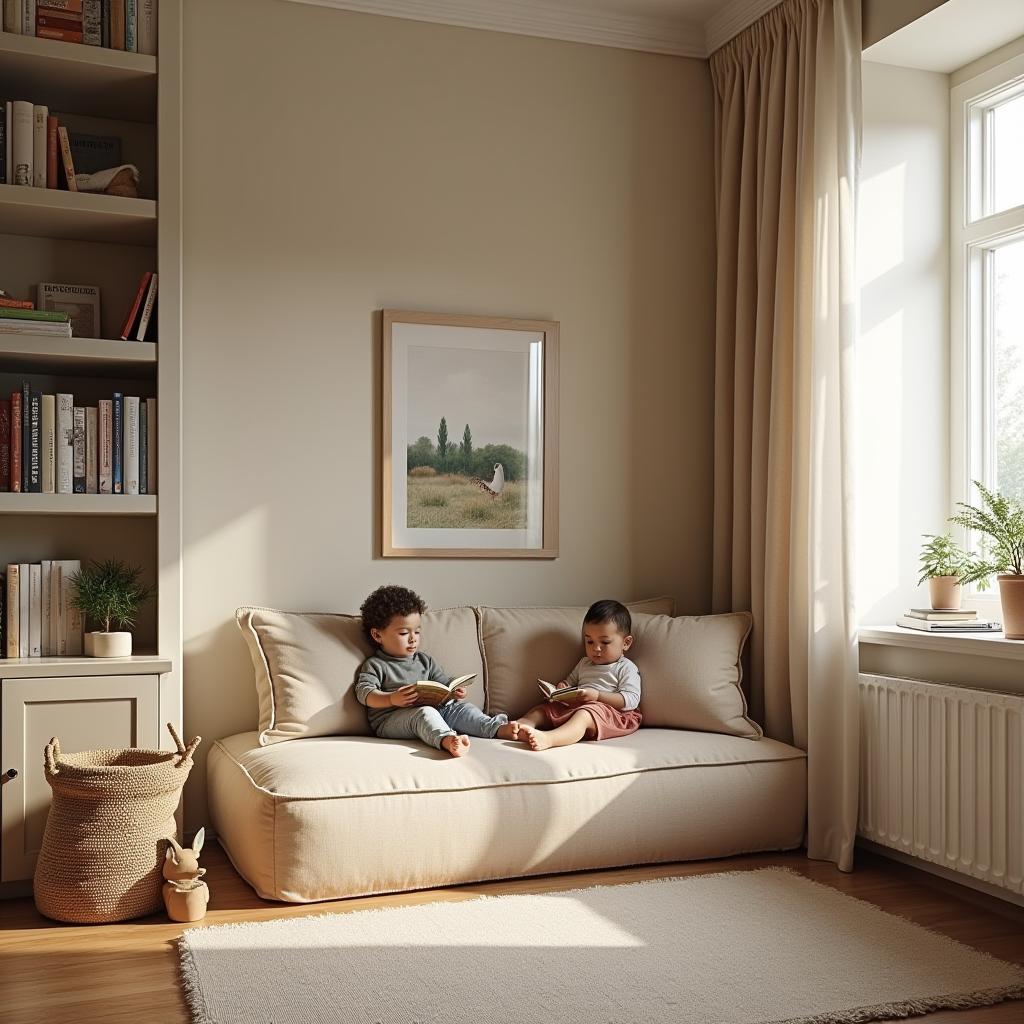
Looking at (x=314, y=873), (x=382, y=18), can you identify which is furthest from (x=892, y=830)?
(x=382, y=18)

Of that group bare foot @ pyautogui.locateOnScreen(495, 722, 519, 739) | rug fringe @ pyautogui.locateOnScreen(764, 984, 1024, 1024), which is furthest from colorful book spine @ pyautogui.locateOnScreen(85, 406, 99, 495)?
rug fringe @ pyautogui.locateOnScreen(764, 984, 1024, 1024)

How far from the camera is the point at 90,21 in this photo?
3188mm

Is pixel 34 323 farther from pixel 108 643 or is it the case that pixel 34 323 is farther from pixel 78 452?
pixel 108 643

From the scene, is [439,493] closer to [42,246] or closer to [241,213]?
[241,213]

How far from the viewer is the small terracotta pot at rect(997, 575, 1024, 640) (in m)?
2.96

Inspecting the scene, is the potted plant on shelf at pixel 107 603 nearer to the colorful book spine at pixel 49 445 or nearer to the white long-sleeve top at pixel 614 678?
the colorful book spine at pixel 49 445

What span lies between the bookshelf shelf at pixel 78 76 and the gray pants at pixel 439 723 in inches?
77.1

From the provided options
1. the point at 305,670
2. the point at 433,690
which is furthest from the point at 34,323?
the point at 433,690

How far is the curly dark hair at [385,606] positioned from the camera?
11.3 feet

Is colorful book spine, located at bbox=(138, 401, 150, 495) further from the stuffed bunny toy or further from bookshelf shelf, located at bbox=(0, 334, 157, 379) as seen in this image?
the stuffed bunny toy

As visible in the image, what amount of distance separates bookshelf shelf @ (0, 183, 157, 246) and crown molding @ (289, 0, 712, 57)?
38.8 inches

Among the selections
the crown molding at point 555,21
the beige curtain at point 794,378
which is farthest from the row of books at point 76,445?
the beige curtain at point 794,378

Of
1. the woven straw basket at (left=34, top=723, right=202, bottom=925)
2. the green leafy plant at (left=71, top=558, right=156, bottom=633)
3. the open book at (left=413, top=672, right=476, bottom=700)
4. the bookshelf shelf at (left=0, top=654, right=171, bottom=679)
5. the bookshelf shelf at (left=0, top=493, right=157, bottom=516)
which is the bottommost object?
the woven straw basket at (left=34, top=723, right=202, bottom=925)

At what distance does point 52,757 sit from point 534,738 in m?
1.29
